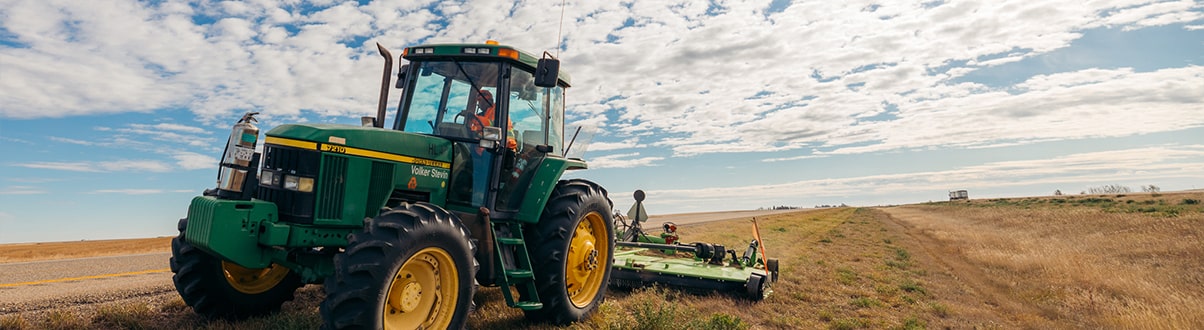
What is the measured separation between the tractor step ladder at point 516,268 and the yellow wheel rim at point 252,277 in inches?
80.2

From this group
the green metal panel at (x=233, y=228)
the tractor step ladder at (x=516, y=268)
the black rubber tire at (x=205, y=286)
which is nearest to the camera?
the green metal panel at (x=233, y=228)

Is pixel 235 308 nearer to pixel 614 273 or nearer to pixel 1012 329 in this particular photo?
pixel 614 273

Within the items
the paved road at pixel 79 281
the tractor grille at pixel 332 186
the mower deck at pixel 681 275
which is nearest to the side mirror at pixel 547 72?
the tractor grille at pixel 332 186

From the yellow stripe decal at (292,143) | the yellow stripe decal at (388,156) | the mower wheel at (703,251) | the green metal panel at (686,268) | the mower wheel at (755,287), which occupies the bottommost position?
the mower wheel at (755,287)

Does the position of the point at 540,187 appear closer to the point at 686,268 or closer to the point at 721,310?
the point at 721,310

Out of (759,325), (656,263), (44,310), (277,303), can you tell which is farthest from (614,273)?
(44,310)

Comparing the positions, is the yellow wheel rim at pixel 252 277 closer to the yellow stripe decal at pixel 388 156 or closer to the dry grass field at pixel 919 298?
the dry grass field at pixel 919 298

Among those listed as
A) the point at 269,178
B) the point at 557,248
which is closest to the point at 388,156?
the point at 269,178

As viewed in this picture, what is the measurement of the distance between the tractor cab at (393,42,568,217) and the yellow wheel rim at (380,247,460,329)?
3.83ft

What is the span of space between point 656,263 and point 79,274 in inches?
Result: 334

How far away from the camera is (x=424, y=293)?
4359 millimetres

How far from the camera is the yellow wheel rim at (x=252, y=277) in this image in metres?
5.18

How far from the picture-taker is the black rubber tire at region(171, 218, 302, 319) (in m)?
4.90

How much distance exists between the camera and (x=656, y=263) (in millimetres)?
8641
